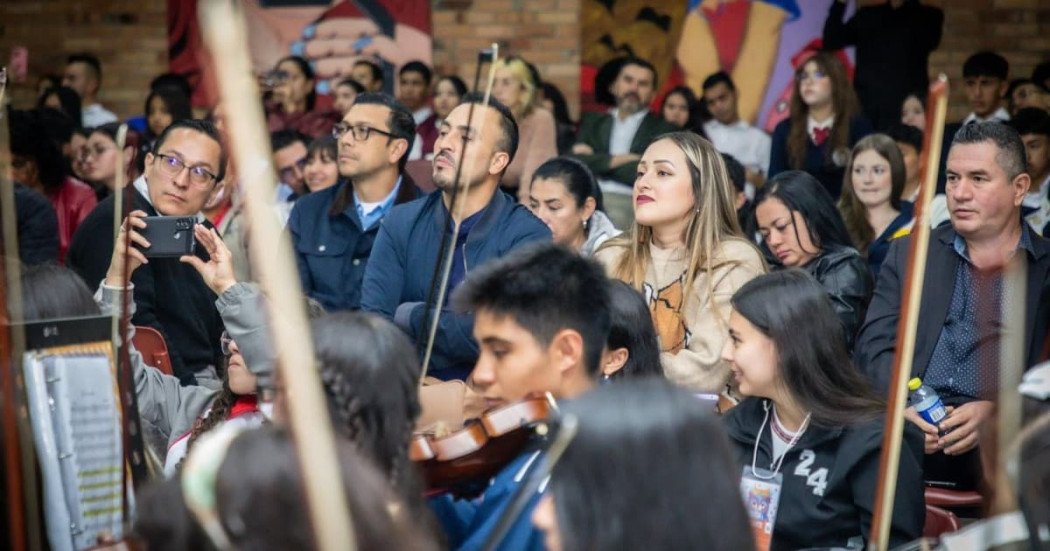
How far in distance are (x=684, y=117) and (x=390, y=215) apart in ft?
9.47

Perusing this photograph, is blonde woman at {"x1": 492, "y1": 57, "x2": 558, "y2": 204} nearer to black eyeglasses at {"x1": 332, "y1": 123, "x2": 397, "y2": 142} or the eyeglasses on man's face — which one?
the eyeglasses on man's face

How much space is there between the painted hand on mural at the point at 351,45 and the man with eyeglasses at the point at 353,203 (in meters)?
2.90

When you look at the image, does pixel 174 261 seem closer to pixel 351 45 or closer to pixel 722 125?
pixel 722 125

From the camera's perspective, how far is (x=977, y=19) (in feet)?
23.2

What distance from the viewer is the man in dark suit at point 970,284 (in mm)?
3480

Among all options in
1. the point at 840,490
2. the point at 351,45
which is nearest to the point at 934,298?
the point at 840,490

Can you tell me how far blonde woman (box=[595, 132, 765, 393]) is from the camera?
11.5 ft

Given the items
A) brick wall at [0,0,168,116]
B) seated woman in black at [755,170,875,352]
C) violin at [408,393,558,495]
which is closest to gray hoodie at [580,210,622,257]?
seated woman in black at [755,170,875,352]

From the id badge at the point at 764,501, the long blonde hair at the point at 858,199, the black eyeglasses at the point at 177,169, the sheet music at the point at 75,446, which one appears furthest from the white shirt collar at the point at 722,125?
the sheet music at the point at 75,446

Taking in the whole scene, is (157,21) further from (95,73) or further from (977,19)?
(977,19)

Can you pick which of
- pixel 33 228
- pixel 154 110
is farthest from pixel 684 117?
pixel 33 228

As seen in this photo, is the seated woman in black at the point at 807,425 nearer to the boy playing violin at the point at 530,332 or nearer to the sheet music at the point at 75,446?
the boy playing violin at the point at 530,332

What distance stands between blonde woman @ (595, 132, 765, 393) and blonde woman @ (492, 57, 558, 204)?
180 centimetres

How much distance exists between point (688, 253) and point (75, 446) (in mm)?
1952
